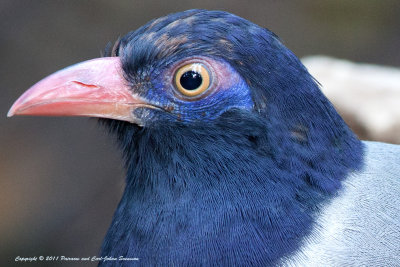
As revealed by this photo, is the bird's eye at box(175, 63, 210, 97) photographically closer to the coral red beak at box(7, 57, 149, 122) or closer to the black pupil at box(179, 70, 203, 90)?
the black pupil at box(179, 70, 203, 90)

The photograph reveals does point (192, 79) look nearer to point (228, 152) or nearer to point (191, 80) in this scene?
point (191, 80)

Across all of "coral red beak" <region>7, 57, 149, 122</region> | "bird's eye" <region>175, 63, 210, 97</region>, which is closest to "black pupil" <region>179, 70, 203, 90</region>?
"bird's eye" <region>175, 63, 210, 97</region>

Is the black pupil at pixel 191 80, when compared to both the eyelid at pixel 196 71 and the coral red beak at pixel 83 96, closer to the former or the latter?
the eyelid at pixel 196 71

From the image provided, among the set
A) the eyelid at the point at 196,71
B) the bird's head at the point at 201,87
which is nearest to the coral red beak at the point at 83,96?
the bird's head at the point at 201,87

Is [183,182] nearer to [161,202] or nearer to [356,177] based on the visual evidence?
[161,202]

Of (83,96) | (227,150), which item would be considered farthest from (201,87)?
(83,96)

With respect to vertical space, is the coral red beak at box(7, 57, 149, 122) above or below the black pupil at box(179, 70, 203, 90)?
below
